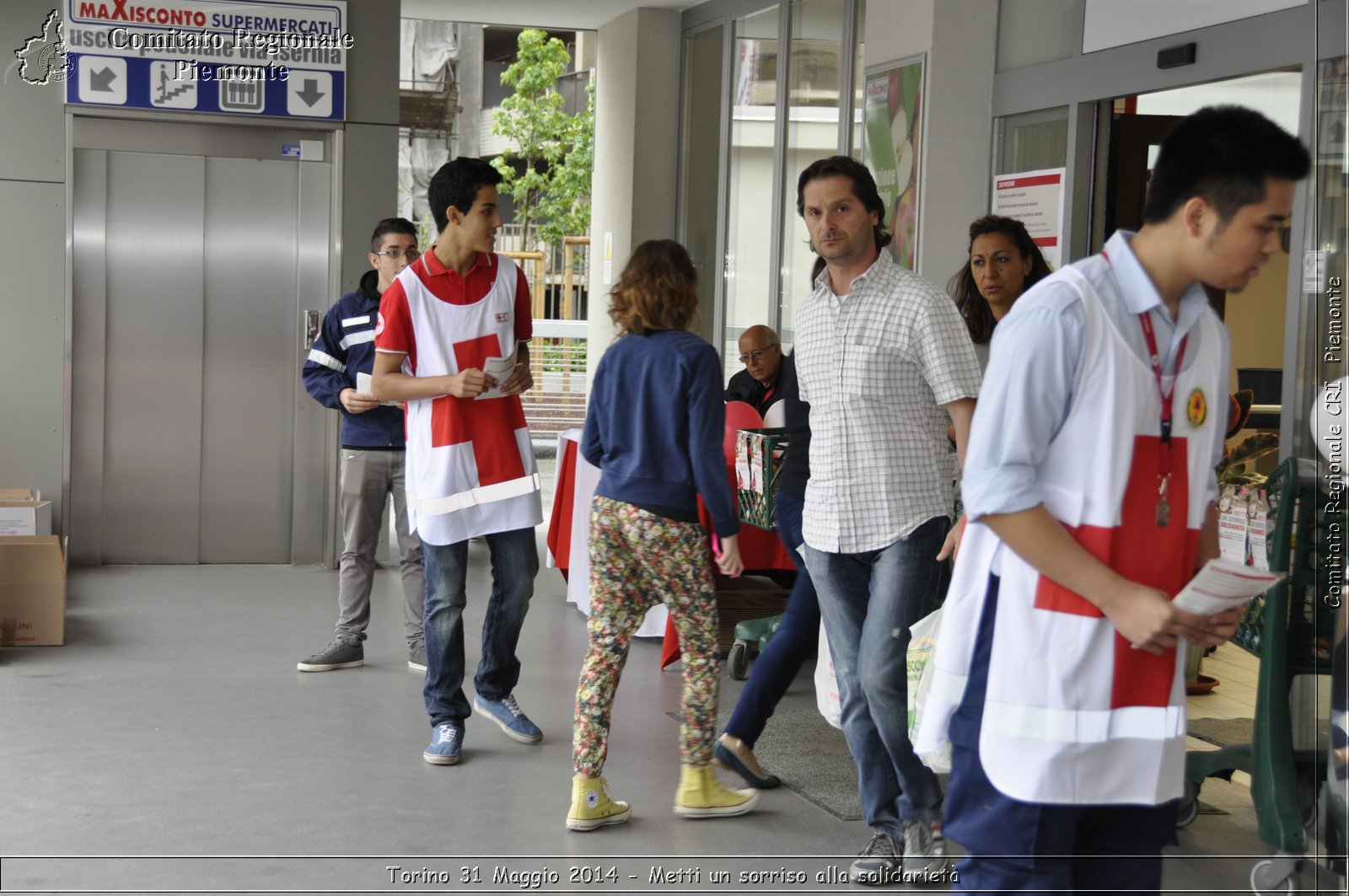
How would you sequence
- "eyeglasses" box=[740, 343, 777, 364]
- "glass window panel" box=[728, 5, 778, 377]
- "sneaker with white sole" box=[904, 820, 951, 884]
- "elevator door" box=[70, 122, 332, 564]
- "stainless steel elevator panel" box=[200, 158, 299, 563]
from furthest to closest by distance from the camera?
"glass window panel" box=[728, 5, 778, 377] < "stainless steel elevator panel" box=[200, 158, 299, 563] < "elevator door" box=[70, 122, 332, 564] < "eyeglasses" box=[740, 343, 777, 364] < "sneaker with white sole" box=[904, 820, 951, 884]

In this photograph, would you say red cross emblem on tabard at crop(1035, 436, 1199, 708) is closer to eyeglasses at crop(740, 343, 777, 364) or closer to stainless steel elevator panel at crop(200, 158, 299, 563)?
eyeglasses at crop(740, 343, 777, 364)

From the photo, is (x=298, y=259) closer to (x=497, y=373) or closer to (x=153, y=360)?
(x=153, y=360)

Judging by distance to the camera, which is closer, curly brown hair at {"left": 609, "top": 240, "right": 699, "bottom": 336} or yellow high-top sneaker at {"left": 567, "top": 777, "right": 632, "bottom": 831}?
curly brown hair at {"left": 609, "top": 240, "right": 699, "bottom": 336}

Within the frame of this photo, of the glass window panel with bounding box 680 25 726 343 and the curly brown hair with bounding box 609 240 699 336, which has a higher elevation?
the glass window panel with bounding box 680 25 726 343

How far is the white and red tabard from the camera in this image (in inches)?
170

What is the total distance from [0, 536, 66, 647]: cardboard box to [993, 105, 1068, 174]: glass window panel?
459 cm

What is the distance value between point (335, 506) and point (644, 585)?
4.65 metres

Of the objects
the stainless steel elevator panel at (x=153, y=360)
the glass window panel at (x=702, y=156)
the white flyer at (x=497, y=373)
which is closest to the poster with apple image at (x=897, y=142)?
the glass window panel at (x=702, y=156)

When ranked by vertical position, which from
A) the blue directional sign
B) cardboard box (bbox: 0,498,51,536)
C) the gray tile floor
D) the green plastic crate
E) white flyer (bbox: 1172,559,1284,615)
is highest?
the blue directional sign

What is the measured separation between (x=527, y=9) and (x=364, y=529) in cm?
584

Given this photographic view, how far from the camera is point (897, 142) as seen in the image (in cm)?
700

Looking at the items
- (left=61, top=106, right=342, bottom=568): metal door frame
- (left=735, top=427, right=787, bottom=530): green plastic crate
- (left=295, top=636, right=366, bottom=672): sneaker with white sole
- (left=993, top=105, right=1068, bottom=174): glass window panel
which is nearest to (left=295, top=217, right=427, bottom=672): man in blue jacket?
(left=295, top=636, right=366, bottom=672): sneaker with white sole

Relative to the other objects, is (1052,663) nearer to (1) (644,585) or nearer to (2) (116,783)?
(1) (644,585)

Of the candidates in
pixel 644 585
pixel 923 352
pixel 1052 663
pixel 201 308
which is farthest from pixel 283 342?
pixel 1052 663
